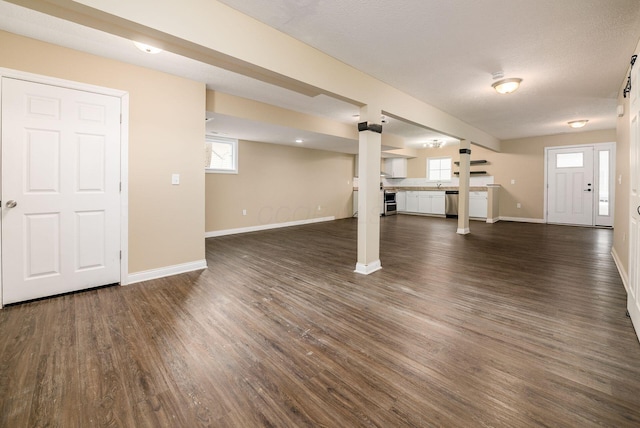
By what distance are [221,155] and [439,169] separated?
7.26 meters

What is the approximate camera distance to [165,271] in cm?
333

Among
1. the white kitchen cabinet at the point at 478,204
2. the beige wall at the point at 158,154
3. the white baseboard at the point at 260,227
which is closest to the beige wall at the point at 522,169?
the white kitchen cabinet at the point at 478,204

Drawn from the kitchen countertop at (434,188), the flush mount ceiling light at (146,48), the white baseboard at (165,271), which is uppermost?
the flush mount ceiling light at (146,48)

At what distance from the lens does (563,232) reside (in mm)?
6348

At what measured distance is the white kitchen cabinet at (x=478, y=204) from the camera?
8243 millimetres

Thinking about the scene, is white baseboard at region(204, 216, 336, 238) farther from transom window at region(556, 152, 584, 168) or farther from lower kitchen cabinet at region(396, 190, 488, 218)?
transom window at region(556, 152, 584, 168)

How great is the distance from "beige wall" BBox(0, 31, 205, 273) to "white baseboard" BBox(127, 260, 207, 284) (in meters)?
0.05

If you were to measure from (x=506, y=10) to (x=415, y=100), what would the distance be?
2091 millimetres

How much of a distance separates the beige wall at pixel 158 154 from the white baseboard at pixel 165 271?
1.8 inches

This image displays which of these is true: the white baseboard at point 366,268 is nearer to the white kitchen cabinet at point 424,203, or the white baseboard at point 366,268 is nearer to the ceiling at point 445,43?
the ceiling at point 445,43

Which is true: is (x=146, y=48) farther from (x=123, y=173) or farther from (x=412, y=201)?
(x=412, y=201)

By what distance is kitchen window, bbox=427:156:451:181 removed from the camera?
9.43 m

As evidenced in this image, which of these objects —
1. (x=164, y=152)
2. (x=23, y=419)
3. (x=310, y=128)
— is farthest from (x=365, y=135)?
(x=23, y=419)

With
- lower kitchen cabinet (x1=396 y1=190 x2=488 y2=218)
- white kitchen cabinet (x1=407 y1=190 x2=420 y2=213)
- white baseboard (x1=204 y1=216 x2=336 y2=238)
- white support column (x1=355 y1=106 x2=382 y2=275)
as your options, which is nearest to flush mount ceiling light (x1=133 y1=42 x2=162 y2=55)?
white support column (x1=355 y1=106 x2=382 y2=275)
